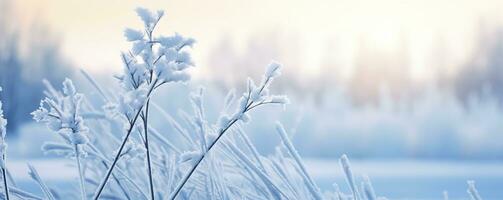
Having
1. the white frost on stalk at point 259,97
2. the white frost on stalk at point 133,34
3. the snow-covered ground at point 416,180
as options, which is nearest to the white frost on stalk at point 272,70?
the white frost on stalk at point 259,97

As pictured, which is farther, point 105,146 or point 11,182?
point 105,146

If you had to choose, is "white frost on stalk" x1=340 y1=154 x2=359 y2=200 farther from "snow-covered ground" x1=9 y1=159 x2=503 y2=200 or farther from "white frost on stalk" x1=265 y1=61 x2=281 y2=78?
"snow-covered ground" x1=9 y1=159 x2=503 y2=200

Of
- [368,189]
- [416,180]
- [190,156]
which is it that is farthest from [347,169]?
[416,180]

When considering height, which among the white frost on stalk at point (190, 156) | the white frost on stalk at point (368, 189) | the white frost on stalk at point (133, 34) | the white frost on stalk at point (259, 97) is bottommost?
the white frost on stalk at point (368, 189)

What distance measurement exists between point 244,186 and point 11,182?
308 millimetres

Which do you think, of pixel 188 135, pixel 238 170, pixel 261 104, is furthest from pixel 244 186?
pixel 261 104

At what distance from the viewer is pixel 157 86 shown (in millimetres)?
549

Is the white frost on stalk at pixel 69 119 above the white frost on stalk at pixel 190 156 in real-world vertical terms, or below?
above

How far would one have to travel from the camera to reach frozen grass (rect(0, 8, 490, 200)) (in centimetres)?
54

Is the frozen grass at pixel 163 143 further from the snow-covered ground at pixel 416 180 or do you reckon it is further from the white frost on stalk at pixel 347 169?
the snow-covered ground at pixel 416 180

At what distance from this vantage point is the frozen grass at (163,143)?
1.77 feet

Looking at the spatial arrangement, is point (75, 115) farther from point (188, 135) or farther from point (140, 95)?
point (188, 135)

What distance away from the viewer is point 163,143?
0.85m

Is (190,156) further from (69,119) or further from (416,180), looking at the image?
(416,180)
